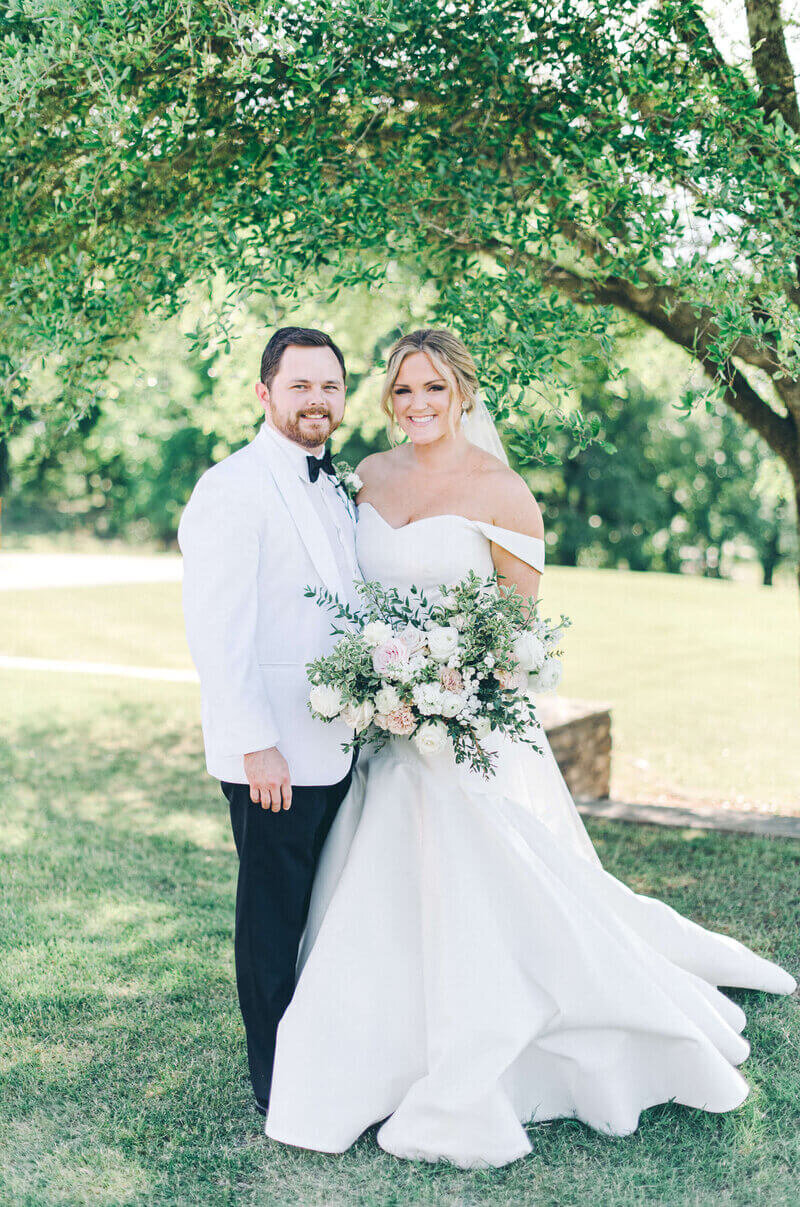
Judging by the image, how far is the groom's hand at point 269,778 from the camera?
3.38 metres

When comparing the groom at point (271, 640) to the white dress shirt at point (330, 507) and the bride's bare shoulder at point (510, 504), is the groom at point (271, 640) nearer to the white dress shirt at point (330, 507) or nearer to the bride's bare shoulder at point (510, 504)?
the white dress shirt at point (330, 507)

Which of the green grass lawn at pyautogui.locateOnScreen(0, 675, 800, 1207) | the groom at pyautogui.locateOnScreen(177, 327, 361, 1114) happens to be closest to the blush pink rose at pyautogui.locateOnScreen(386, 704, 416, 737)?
the groom at pyautogui.locateOnScreen(177, 327, 361, 1114)

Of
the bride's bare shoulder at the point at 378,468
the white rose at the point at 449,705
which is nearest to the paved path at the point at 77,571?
the bride's bare shoulder at the point at 378,468

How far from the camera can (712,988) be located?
413cm

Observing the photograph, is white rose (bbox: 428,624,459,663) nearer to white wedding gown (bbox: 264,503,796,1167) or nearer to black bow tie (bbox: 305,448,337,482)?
white wedding gown (bbox: 264,503,796,1167)

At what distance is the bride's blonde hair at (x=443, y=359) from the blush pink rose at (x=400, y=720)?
1220 mm

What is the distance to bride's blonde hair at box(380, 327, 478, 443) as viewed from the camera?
3828 mm

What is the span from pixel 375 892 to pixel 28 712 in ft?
25.0

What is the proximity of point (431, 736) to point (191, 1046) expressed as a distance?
1692 mm

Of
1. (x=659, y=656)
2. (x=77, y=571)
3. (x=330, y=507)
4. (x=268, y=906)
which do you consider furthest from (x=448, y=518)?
(x=77, y=571)

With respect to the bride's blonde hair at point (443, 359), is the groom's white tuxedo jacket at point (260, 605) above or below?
below

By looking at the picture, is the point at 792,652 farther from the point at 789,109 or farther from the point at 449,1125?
the point at 449,1125

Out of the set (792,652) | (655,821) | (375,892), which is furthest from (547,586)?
(375,892)

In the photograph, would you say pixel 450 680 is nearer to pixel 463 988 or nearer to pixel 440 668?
pixel 440 668
